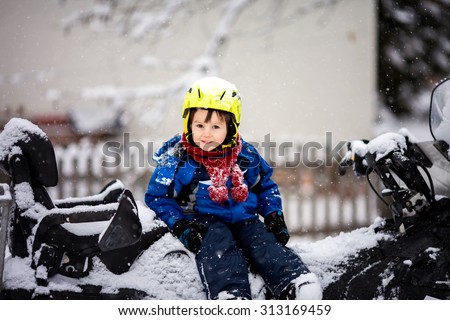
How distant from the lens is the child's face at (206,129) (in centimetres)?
200

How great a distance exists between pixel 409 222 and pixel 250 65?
433 cm

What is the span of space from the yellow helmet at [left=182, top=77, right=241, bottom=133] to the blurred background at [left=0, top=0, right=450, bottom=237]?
10.8ft

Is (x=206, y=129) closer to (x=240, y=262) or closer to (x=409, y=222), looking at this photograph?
(x=240, y=262)

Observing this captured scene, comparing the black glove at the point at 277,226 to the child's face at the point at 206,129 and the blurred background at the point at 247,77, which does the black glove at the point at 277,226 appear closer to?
the child's face at the point at 206,129

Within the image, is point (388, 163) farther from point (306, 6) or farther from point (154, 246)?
point (306, 6)

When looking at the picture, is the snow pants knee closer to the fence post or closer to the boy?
the boy

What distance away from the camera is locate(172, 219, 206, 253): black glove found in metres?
1.81

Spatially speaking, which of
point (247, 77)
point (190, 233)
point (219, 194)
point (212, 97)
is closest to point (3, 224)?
point (190, 233)

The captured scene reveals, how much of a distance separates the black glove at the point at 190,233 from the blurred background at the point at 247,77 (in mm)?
3583

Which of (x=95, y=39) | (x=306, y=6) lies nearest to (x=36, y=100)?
(x=95, y=39)

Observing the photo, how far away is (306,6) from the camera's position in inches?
214

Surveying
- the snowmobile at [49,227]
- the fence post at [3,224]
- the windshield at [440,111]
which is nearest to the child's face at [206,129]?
the snowmobile at [49,227]

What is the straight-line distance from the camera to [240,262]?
176cm

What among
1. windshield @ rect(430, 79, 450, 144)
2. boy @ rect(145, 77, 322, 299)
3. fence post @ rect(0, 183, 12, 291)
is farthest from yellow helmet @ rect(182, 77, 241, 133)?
windshield @ rect(430, 79, 450, 144)
